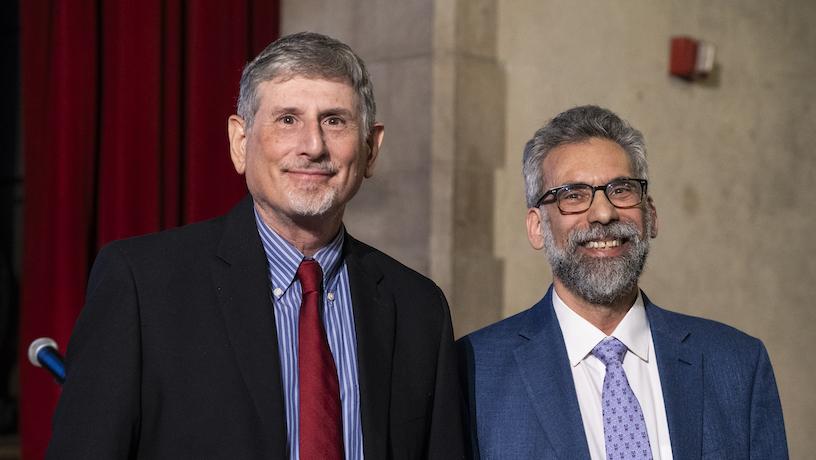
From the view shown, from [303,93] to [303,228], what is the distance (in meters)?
0.24

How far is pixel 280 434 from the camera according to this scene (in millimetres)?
1782

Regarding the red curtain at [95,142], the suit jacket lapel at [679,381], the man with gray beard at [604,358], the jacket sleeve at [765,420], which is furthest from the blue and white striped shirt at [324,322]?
the red curtain at [95,142]

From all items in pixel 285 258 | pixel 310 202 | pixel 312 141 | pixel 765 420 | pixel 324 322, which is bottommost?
pixel 765 420

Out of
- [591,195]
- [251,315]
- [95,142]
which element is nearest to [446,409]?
[251,315]

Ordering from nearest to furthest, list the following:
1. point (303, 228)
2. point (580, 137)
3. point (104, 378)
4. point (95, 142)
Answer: point (104, 378) → point (303, 228) → point (580, 137) → point (95, 142)

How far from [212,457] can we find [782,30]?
424 centimetres

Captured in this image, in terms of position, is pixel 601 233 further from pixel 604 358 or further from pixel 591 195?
pixel 604 358

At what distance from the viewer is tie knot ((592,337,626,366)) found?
221cm

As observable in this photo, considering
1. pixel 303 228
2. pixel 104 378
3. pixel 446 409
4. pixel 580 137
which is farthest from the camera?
pixel 580 137

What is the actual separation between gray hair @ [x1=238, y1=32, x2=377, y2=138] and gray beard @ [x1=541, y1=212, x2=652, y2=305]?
528 mm

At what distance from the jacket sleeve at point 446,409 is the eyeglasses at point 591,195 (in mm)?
364

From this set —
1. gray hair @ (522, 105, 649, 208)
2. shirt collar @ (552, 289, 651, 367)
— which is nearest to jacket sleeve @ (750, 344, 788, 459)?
shirt collar @ (552, 289, 651, 367)

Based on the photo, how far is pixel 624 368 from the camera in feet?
7.32

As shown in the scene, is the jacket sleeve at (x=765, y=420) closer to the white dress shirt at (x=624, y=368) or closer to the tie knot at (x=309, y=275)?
the white dress shirt at (x=624, y=368)
